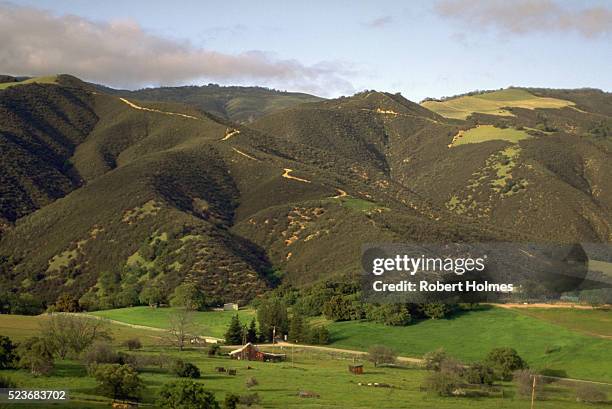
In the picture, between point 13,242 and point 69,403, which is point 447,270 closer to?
point 69,403

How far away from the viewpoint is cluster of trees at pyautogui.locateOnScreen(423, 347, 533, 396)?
6203 cm

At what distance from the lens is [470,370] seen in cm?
6806

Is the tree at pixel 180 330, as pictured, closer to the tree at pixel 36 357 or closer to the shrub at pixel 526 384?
the tree at pixel 36 357

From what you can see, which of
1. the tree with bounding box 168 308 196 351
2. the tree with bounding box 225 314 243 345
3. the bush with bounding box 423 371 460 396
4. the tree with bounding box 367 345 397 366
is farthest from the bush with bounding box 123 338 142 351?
the bush with bounding box 423 371 460 396

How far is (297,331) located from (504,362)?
28.3 meters

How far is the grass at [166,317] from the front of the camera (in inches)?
4028

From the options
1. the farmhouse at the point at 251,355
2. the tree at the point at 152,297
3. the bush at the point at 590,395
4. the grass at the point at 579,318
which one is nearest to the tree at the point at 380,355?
the farmhouse at the point at 251,355

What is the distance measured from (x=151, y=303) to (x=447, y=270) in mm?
44201

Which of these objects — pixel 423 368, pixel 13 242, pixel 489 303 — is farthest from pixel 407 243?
pixel 13 242

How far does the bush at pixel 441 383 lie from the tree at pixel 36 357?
2865 cm

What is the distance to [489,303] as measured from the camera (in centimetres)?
9938

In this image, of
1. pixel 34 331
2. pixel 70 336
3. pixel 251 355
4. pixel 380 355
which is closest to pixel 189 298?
pixel 34 331

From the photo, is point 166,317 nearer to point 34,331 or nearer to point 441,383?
point 34,331

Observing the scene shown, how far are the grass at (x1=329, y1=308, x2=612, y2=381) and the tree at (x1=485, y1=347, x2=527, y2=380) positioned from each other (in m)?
3.04
